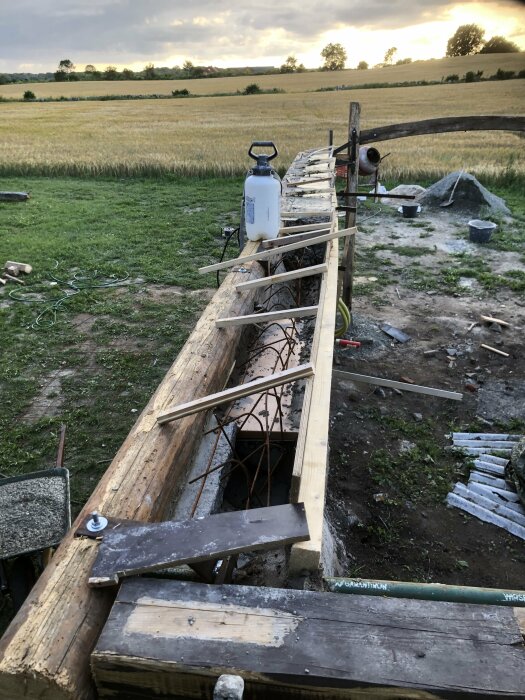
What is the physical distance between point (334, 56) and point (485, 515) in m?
80.7

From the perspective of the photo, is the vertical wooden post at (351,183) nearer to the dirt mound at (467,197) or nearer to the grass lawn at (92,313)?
the grass lawn at (92,313)

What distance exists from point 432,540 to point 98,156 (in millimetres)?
15881

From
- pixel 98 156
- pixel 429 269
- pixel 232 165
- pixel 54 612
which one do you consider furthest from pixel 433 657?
pixel 98 156

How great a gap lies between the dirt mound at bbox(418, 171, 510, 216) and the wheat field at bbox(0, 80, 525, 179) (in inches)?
96.7

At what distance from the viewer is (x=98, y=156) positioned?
1612cm

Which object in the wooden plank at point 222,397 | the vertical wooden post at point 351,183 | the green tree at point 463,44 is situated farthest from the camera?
the green tree at point 463,44

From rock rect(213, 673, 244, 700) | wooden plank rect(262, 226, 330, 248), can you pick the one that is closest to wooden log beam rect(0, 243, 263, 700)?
rock rect(213, 673, 244, 700)

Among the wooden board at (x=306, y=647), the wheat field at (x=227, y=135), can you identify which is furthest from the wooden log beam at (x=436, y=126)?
the wheat field at (x=227, y=135)

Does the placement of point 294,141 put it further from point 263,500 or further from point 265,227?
point 263,500

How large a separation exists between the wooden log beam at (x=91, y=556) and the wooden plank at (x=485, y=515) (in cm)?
198

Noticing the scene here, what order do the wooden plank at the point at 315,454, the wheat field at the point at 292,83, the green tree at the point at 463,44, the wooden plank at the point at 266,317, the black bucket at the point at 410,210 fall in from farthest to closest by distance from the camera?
1. the green tree at the point at 463,44
2. the wheat field at the point at 292,83
3. the black bucket at the point at 410,210
4. the wooden plank at the point at 266,317
5. the wooden plank at the point at 315,454

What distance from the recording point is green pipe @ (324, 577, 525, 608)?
1.44 meters

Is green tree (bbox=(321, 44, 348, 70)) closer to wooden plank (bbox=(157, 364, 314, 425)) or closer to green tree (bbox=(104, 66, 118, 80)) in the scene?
green tree (bbox=(104, 66, 118, 80))

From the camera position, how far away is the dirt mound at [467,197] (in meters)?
10.9
